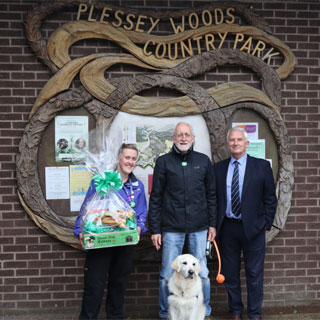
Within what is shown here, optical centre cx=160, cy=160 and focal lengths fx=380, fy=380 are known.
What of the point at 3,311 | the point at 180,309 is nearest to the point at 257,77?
the point at 180,309

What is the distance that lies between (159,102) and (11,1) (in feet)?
6.45

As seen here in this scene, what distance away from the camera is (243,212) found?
3732mm

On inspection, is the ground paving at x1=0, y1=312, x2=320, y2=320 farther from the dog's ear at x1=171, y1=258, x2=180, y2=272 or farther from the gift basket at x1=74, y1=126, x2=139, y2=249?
the gift basket at x1=74, y1=126, x2=139, y2=249

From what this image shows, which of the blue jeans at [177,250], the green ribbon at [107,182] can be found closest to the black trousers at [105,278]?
the blue jeans at [177,250]

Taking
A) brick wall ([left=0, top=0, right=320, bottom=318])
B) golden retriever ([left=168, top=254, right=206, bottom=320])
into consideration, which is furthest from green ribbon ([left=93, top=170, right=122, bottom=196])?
brick wall ([left=0, top=0, right=320, bottom=318])

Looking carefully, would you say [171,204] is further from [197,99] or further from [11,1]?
[11,1]

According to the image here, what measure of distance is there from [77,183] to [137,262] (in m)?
1.14

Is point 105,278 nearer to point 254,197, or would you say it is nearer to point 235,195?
point 235,195

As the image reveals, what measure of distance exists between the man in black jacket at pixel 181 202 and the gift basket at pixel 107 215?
1.41ft

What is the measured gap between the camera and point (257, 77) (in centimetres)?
447

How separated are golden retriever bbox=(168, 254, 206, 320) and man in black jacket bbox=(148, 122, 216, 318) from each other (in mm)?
231

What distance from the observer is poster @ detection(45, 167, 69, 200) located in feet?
13.9

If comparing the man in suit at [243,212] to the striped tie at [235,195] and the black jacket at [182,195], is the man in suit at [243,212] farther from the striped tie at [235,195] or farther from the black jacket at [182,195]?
the black jacket at [182,195]

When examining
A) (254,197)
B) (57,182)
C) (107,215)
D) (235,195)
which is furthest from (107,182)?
(254,197)
